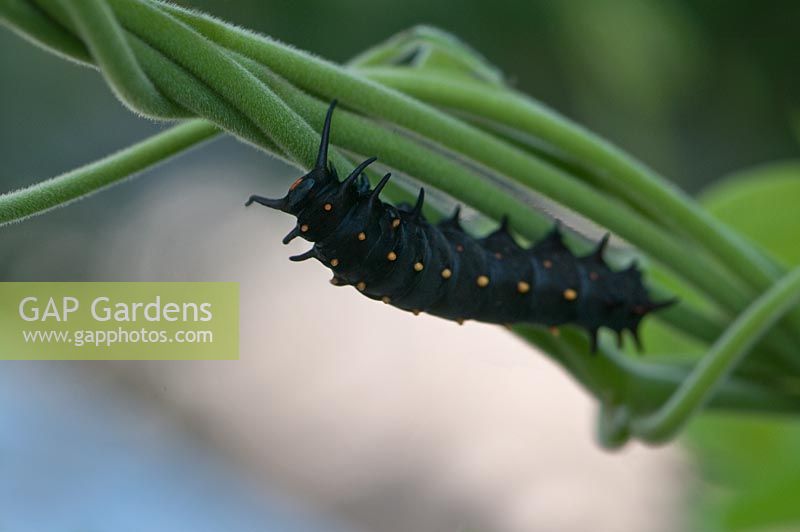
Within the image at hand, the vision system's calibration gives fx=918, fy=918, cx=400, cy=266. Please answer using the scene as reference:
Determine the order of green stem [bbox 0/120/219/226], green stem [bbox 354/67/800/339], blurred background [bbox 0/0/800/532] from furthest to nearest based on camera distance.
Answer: blurred background [bbox 0/0/800/532], green stem [bbox 354/67/800/339], green stem [bbox 0/120/219/226]

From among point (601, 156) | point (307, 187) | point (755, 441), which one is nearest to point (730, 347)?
point (601, 156)

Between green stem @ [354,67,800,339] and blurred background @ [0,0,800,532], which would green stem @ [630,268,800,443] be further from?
blurred background @ [0,0,800,532]

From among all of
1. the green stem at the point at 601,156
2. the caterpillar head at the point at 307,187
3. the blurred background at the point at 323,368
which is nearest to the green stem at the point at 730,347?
the green stem at the point at 601,156

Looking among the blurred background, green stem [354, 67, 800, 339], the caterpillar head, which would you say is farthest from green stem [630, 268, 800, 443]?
the caterpillar head

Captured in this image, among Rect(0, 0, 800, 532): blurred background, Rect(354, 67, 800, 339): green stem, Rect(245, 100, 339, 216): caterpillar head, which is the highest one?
Rect(0, 0, 800, 532): blurred background

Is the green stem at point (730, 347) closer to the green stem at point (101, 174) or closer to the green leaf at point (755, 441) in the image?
the green leaf at point (755, 441)
